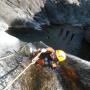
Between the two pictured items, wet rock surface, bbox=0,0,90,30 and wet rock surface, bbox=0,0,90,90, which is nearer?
wet rock surface, bbox=0,0,90,90

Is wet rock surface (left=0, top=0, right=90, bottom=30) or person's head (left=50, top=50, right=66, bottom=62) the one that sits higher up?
person's head (left=50, top=50, right=66, bottom=62)

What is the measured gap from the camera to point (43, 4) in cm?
4469

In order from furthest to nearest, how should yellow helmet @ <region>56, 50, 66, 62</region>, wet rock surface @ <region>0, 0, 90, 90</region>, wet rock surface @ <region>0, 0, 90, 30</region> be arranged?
wet rock surface @ <region>0, 0, 90, 30</region>, yellow helmet @ <region>56, 50, 66, 62</region>, wet rock surface @ <region>0, 0, 90, 90</region>

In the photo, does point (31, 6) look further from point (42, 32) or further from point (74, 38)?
point (74, 38)

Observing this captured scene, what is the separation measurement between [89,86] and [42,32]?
22.4 meters

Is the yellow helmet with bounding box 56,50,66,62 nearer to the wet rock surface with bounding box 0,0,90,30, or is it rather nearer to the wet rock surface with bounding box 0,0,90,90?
the wet rock surface with bounding box 0,0,90,90

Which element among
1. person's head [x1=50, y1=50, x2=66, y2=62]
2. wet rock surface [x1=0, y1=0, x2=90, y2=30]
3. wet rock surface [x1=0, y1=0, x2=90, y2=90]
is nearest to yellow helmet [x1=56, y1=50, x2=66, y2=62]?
person's head [x1=50, y1=50, x2=66, y2=62]

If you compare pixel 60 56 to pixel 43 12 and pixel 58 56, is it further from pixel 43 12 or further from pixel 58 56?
pixel 43 12

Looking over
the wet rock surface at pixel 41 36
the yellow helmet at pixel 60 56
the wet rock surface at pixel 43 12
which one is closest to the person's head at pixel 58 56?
the yellow helmet at pixel 60 56

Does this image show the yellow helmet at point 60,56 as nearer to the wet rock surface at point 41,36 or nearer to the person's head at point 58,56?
the person's head at point 58,56

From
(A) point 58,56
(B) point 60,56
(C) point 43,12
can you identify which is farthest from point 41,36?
(A) point 58,56

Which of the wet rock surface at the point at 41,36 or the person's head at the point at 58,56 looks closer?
the wet rock surface at the point at 41,36

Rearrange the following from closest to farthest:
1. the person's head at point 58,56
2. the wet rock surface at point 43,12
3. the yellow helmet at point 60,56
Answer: the person's head at point 58,56
the yellow helmet at point 60,56
the wet rock surface at point 43,12

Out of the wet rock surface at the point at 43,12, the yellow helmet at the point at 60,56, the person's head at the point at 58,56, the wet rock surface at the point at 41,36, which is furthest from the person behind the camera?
the wet rock surface at the point at 43,12
